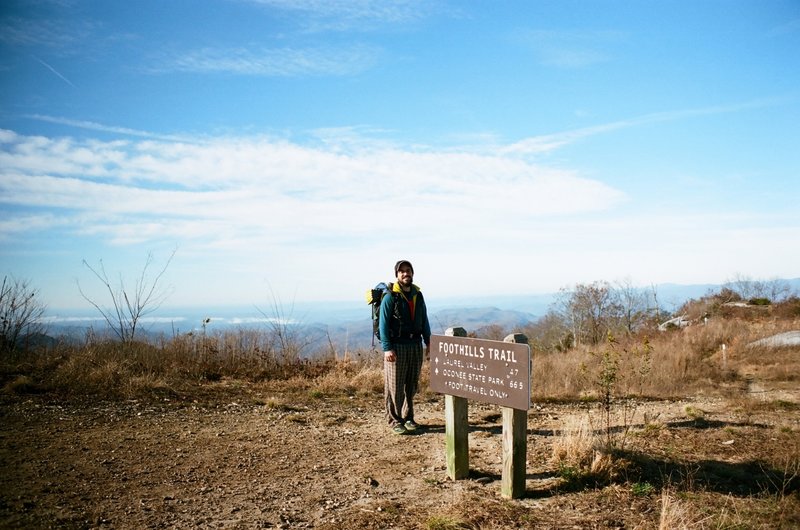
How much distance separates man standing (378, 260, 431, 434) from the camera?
261 inches

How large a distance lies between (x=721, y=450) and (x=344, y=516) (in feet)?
15.2

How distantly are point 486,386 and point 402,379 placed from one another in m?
2.21

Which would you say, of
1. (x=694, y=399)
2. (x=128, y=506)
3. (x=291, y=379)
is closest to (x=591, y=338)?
(x=694, y=399)

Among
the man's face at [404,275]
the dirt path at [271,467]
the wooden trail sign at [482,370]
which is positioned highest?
the man's face at [404,275]

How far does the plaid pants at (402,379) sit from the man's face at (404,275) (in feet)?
2.67

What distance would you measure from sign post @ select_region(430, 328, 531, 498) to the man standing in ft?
4.41

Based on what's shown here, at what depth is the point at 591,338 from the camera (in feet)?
72.9

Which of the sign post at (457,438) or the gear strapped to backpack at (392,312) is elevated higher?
the gear strapped to backpack at (392,312)

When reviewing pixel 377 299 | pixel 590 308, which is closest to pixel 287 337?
pixel 377 299

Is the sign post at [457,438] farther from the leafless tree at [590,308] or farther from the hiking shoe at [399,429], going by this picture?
the leafless tree at [590,308]

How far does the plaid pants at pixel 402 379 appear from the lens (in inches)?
264

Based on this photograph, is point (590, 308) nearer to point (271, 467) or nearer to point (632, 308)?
point (632, 308)

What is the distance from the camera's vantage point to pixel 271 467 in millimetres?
5598

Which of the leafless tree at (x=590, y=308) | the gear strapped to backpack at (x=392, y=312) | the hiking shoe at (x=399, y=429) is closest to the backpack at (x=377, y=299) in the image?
the gear strapped to backpack at (x=392, y=312)
